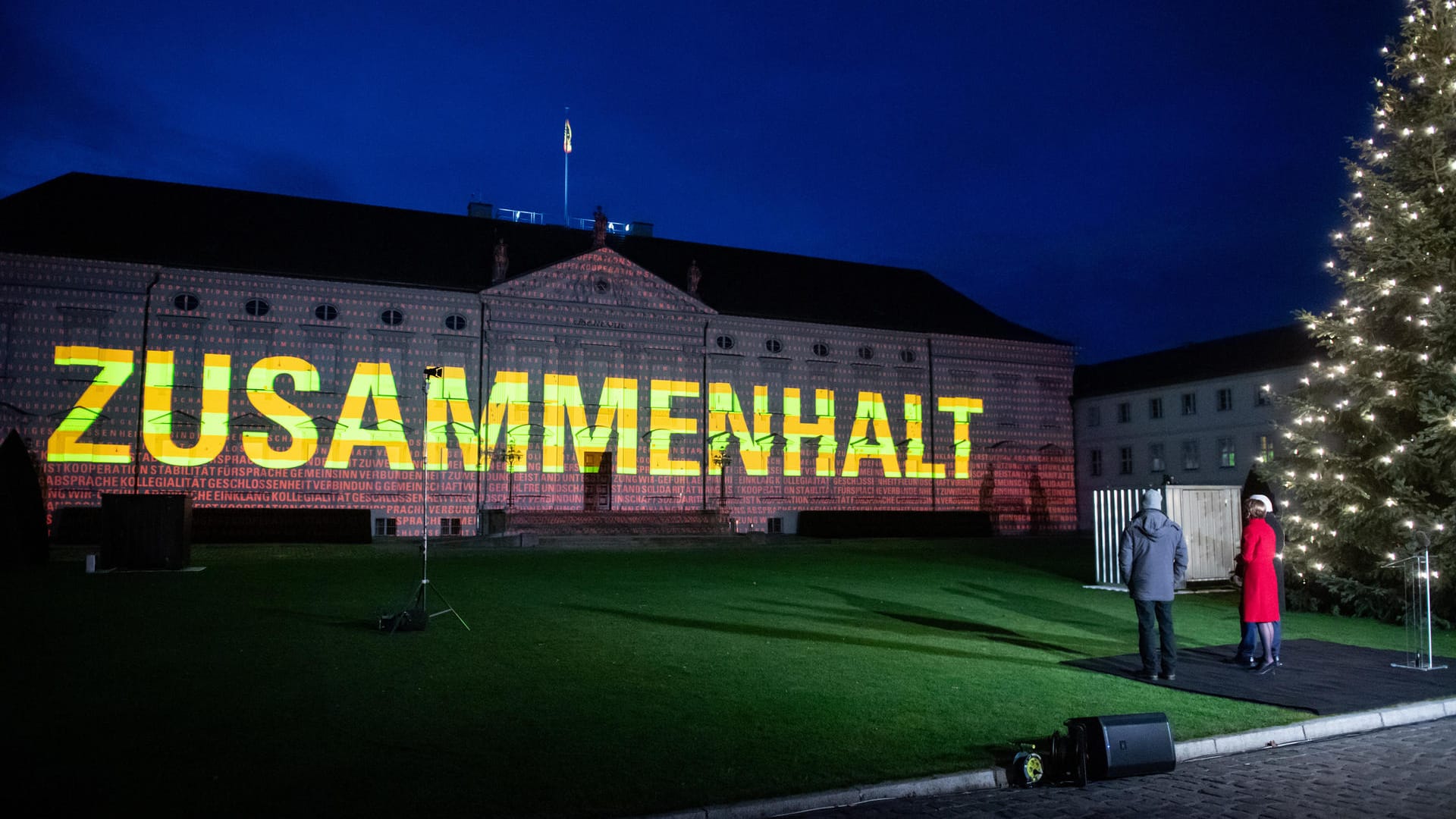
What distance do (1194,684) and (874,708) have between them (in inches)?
141

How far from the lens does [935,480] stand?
44.6 m

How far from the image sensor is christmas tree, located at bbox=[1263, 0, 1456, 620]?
1420cm

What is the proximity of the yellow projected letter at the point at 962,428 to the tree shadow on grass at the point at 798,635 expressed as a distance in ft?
108

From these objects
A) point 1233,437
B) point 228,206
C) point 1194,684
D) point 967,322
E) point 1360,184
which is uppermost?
point 228,206

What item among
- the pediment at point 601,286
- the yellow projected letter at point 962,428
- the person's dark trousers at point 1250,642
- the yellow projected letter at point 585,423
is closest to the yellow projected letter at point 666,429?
the yellow projected letter at point 585,423

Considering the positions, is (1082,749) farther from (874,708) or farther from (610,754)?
(610,754)

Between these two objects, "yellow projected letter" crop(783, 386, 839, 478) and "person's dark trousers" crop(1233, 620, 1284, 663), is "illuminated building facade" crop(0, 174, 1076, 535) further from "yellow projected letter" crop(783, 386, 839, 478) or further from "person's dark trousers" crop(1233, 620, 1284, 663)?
"person's dark trousers" crop(1233, 620, 1284, 663)

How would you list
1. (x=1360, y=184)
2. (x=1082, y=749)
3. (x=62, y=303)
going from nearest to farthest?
(x=1082, y=749)
(x=1360, y=184)
(x=62, y=303)

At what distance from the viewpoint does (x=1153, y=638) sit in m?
9.75

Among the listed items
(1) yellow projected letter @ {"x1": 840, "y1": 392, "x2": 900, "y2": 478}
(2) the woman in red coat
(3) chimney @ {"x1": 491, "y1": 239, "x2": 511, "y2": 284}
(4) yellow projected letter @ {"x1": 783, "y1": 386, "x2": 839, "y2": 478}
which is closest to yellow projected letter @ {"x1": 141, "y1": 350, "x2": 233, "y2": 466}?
(3) chimney @ {"x1": 491, "y1": 239, "x2": 511, "y2": 284}

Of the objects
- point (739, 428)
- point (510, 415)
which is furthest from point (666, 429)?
point (510, 415)

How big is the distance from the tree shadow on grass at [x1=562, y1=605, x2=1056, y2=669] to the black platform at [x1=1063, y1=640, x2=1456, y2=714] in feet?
3.60

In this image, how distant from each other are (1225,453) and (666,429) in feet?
81.8

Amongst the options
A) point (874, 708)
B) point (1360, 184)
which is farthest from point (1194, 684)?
point (1360, 184)
